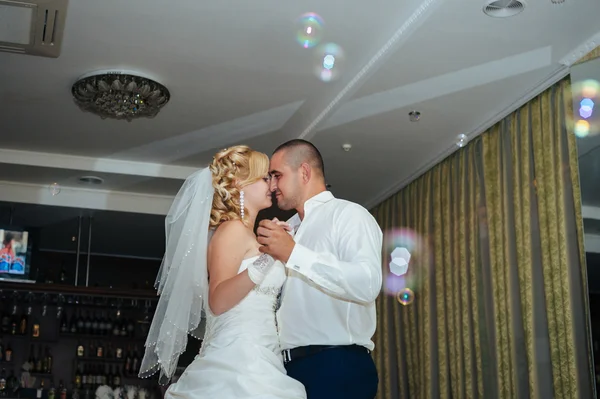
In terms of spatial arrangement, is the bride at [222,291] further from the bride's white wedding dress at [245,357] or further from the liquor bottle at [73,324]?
the liquor bottle at [73,324]

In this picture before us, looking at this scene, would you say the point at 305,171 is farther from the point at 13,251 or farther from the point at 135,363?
the point at 135,363

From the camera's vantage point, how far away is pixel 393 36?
386 centimetres

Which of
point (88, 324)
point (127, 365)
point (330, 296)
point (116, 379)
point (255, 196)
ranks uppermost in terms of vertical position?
point (255, 196)

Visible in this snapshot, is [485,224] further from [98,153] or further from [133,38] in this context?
[98,153]

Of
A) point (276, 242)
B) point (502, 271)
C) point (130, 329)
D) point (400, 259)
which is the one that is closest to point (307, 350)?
point (276, 242)

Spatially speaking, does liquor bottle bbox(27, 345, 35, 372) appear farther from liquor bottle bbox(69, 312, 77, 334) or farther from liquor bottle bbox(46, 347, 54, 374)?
liquor bottle bbox(69, 312, 77, 334)

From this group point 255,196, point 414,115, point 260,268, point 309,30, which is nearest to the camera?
point 260,268

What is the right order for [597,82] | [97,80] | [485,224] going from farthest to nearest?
[485,224], [97,80], [597,82]

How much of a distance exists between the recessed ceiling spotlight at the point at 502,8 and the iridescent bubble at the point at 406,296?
2938mm

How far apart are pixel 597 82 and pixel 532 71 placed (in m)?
0.96

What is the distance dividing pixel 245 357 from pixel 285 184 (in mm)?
761

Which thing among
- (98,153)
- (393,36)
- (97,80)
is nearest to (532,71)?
(393,36)

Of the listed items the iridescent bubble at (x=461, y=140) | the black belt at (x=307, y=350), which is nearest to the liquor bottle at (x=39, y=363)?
the iridescent bubble at (x=461, y=140)

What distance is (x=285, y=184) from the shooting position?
295 cm
